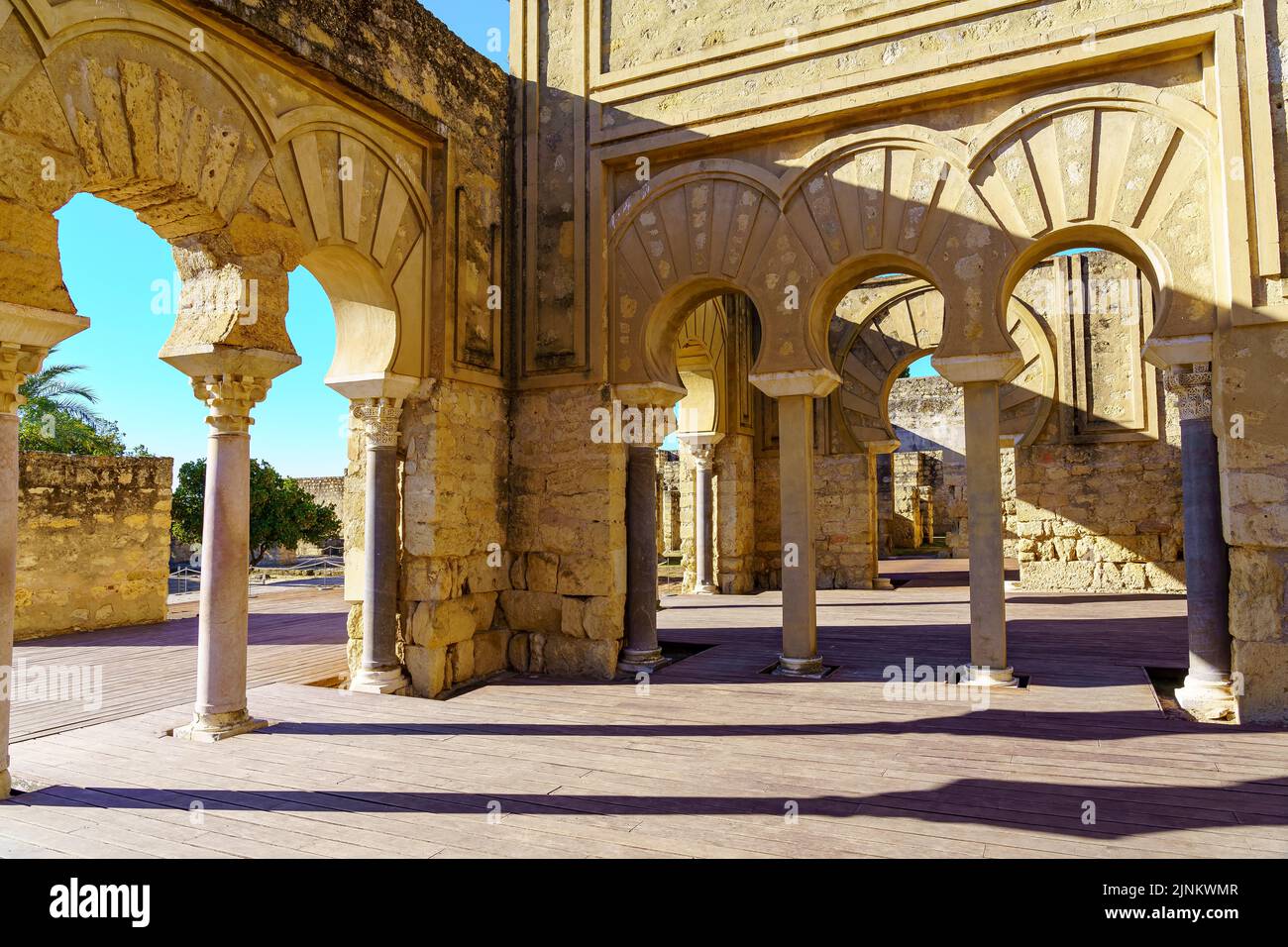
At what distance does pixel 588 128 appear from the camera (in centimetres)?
721

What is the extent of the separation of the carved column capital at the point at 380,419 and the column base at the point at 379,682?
1732 millimetres

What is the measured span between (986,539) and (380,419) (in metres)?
4.58

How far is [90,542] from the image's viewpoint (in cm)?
983

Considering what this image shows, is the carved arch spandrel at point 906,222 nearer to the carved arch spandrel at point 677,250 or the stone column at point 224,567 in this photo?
the carved arch spandrel at point 677,250

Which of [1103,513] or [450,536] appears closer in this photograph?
[450,536]

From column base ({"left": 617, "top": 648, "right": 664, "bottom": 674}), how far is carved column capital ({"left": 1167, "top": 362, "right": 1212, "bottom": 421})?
4.37 metres

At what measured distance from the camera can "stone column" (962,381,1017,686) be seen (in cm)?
593

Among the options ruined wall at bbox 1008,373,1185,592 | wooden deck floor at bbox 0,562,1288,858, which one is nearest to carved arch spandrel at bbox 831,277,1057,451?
ruined wall at bbox 1008,373,1185,592

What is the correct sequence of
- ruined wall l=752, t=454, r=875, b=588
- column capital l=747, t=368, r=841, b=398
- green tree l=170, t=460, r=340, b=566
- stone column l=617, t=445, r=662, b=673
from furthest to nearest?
green tree l=170, t=460, r=340, b=566 < ruined wall l=752, t=454, r=875, b=588 < stone column l=617, t=445, r=662, b=673 < column capital l=747, t=368, r=841, b=398

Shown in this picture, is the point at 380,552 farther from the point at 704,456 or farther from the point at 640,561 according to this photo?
the point at 704,456

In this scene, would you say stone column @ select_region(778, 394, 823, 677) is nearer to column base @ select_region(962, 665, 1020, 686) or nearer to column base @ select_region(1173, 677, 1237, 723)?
column base @ select_region(962, 665, 1020, 686)

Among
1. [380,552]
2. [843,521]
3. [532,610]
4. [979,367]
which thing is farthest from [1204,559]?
A: [843,521]

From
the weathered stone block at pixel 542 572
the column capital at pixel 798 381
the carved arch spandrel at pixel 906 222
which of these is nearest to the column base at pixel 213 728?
the weathered stone block at pixel 542 572
